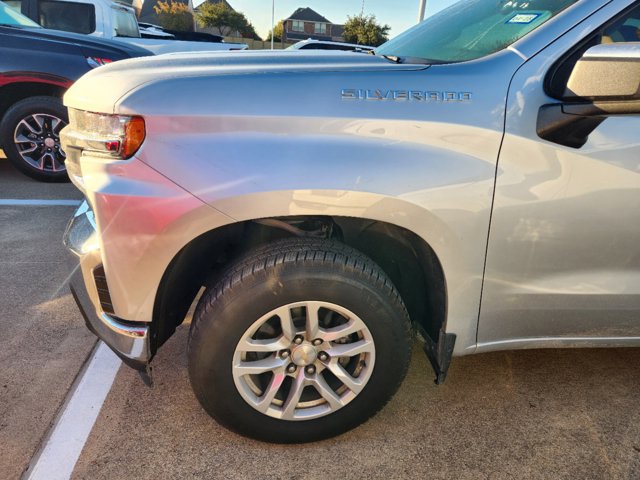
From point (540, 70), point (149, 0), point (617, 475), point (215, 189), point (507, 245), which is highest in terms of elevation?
point (149, 0)

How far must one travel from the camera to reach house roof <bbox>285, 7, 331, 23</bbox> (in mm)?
66425

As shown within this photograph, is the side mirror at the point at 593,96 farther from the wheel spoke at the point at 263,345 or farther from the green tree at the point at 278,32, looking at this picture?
the green tree at the point at 278,32

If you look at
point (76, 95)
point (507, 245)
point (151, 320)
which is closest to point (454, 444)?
point (507, 245)

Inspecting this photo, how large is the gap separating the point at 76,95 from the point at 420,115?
128 centimetres

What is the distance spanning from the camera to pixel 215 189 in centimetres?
160

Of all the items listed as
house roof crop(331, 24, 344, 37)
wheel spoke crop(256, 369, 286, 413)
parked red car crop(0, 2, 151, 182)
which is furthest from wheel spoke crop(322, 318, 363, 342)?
house roof crop(331, 24, 344, 37)

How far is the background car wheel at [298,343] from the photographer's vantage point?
1.73m

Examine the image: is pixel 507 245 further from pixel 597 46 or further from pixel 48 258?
pixel 48 258

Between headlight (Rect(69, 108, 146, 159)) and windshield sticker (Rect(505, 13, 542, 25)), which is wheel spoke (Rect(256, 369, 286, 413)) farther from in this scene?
windshield sticker (Rect(505, 13, 542, 25))

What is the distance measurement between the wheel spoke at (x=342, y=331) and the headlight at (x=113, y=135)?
0.93 m

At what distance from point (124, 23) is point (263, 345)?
845 centimetres

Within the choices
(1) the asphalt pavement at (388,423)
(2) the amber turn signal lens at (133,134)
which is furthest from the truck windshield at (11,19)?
(2) the amber turn signal lens at (133,134)

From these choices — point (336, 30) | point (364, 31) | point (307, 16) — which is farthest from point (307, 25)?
point (364, 31)

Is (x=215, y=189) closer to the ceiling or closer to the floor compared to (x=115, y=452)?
closer to the ceiling
